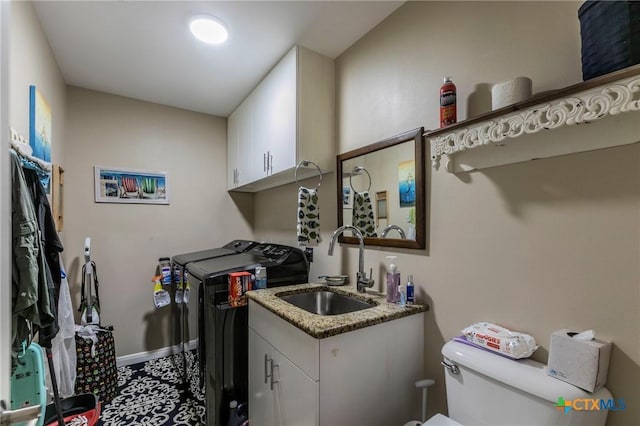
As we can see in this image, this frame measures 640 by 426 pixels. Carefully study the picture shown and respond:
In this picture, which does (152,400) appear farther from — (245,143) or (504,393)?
(504,393)

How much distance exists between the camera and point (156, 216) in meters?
2.80

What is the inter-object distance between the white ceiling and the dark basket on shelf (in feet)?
3.20

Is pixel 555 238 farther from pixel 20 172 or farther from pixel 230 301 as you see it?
pixel 20 172

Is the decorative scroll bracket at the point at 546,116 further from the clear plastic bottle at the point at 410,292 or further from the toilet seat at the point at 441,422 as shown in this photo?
the toilet seat at the point at 441,422

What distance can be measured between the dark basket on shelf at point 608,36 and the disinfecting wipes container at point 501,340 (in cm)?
85

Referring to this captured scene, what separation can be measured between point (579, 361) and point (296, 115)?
171 cm

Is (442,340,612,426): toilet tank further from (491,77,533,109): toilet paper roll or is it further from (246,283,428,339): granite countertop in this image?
(491,77,533,109): toilet paper roll

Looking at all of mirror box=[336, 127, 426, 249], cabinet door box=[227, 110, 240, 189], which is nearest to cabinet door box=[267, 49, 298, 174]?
mirror box=[336, 127, 426, 249]

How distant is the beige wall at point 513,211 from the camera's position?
850 mm

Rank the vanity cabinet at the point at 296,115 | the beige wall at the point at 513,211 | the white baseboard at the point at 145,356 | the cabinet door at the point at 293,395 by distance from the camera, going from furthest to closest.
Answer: the white baseboard at the point at 145,356
the vanity cabinet at the point at 296,115
the cabinet door at the point at 293,395
the beige wall at the point at 513,211

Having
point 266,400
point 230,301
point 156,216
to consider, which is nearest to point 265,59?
point 230,301

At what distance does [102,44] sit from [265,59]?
104 cm

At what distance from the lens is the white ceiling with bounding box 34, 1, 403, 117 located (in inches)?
61.2

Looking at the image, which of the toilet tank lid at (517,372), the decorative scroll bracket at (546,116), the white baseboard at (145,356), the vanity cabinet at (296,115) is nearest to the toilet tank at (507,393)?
the toilet tank lid at (517,372)
